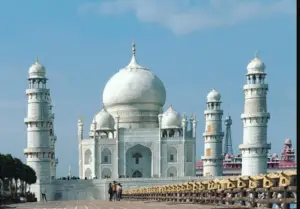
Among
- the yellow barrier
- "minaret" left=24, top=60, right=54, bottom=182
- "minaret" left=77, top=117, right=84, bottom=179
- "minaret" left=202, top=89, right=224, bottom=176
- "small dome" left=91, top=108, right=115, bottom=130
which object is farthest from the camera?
"minaret" left=202, top=89, right=224, bottom=176

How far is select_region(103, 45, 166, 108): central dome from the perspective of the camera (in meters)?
141

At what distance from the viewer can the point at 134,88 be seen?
14100 cm

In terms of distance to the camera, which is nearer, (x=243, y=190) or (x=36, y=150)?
(x=243, y=190)

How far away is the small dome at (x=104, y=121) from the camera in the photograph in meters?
140

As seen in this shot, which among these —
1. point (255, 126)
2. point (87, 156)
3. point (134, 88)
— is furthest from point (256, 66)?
point (87, 156)

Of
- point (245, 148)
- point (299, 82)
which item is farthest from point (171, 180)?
point (299, 82)

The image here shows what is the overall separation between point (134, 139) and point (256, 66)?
69.6 ft

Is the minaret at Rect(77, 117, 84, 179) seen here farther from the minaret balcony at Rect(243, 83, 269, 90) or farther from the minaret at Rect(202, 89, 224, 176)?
the minaret balcony at Rect(243, 83, 269, 90)

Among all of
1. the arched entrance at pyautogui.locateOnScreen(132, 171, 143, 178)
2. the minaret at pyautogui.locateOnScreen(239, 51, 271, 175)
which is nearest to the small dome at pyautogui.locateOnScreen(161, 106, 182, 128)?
the arched entrance at pyautogui.locateOnScreen(132, 171, 143, 178)

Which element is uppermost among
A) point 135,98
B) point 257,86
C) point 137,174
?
point 257,86

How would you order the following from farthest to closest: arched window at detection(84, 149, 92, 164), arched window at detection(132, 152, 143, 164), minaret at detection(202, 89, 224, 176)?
minaret at detection(202, 89, 224, 176) → arched window at detection(132, 152, 143, 164) → arched window at detection(84, 149, 92, 164)

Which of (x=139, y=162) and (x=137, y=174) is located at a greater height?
(x=139, y=162)

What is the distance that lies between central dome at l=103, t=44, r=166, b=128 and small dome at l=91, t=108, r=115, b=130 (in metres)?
1.68

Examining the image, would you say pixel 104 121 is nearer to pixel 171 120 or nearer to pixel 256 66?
pixel 171 120
